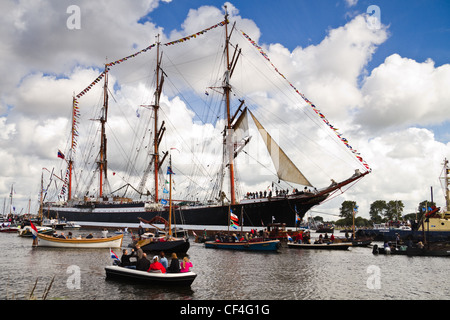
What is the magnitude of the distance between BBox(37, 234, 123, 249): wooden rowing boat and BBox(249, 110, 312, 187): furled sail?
2383 cm

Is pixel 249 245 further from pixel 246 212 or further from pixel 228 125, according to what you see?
pixel 228 125

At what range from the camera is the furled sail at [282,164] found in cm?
4694

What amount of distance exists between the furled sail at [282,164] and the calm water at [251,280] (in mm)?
19034

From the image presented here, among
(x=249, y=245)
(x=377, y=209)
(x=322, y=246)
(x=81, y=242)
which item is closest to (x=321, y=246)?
(x=322, y=246)

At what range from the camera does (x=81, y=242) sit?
35312 millimetres

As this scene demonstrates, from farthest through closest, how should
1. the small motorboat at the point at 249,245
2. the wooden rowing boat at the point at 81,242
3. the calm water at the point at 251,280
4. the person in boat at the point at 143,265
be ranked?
the wooden rowing boat at the point at 81,242, the small motorboat at the point at 249,245, the person in boat at the point at 143,265, the calm water at the point at 251,280

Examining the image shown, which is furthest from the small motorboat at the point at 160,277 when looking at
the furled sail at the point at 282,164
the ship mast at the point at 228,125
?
the ship mast at the point at 228,125

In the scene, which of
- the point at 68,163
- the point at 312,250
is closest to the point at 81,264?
the point at 312,250

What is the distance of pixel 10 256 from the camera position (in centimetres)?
2881

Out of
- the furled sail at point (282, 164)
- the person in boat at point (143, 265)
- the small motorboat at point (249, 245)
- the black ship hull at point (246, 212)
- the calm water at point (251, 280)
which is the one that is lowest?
the calm water at point (251, 280)

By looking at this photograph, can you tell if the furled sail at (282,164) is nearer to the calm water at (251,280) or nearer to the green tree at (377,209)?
the calm water at (251,280)

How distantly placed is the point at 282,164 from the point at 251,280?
30140 millimetres
